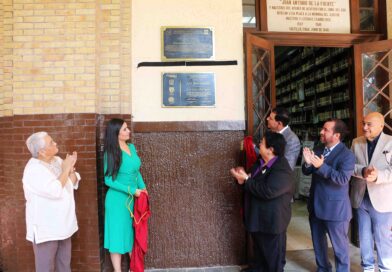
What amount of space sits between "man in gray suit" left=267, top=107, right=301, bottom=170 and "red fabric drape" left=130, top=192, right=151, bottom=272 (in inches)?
66.9

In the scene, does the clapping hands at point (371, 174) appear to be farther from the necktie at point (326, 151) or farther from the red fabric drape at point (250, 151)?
the red fabric drape at point (250, 151)

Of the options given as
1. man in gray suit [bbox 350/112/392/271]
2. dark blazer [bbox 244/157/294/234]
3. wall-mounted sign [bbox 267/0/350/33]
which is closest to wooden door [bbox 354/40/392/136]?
wall-mounted sign [bbox 267/0/350/33]

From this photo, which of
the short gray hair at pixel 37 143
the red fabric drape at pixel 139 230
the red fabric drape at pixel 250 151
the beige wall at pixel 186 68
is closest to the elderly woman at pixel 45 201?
the short gray hair at pixel 37 143

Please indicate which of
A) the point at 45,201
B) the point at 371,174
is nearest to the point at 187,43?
the point at 45,201

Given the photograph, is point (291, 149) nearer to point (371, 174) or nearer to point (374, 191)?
point (371, 174)

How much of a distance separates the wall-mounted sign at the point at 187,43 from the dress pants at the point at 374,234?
2587 millimetres

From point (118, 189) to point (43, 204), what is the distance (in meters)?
0.78

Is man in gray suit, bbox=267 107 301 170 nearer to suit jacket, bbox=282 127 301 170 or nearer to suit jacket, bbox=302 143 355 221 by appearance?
suit jacket, bbox=282 127 301 170

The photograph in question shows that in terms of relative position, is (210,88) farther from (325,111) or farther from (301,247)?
(325,111)

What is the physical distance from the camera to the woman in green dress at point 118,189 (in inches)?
144

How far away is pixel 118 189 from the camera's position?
144 inches

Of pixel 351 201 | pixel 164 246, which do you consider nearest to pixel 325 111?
pixel 351 201

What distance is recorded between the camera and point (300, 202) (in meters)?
7.98

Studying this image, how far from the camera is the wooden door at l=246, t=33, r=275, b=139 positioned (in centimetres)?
439
